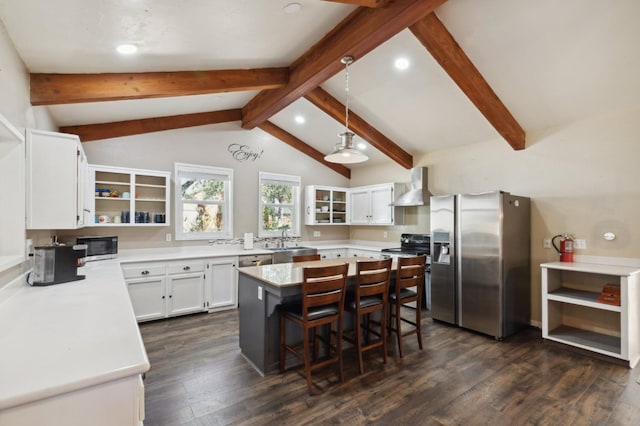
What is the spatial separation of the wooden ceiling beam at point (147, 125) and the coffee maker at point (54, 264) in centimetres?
225

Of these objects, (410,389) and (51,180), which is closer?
(51,180)

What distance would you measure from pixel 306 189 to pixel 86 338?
5177 millimetres

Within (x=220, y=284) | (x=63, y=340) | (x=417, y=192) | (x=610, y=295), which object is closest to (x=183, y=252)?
(x=220, y=284)

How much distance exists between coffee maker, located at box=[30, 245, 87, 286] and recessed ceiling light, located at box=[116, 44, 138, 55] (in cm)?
163

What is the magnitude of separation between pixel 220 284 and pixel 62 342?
3.44 metres

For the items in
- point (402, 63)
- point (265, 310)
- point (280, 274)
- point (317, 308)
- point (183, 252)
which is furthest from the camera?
point (183, 252)

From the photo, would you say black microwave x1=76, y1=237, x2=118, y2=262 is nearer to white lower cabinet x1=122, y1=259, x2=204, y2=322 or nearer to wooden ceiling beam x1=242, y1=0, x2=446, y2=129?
white lower cabinet x1=122, y1=259, x2=204, y2=322

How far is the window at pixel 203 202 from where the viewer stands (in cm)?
499

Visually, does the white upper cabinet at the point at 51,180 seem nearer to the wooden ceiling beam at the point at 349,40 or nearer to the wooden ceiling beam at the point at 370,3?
the wooden ceiling beam at the point at 349,40

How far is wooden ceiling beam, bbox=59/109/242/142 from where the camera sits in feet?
13.6

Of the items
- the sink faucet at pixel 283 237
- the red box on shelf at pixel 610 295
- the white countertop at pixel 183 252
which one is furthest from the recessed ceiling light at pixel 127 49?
the red box on shelf at pixel 610 295

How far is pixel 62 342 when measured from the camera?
1.32 m

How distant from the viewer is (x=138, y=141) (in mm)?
4621

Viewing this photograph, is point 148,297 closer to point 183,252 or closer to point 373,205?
point 183,252
